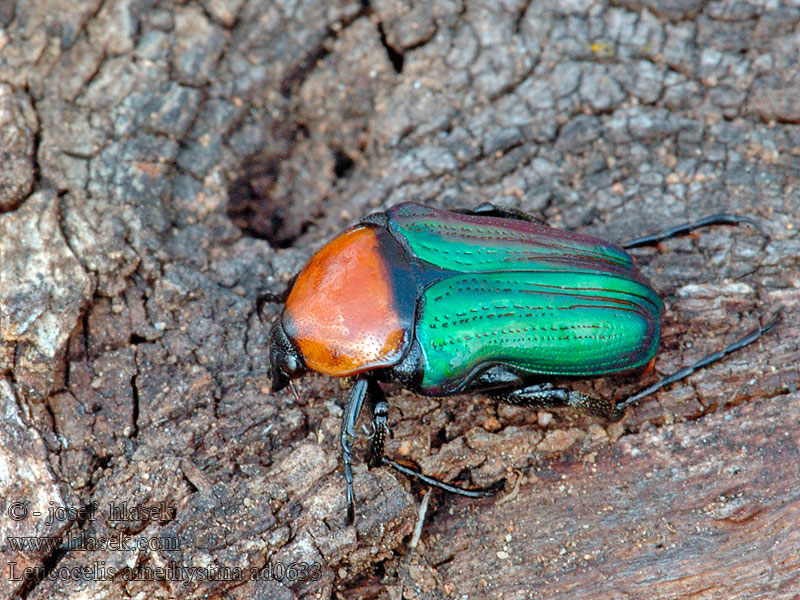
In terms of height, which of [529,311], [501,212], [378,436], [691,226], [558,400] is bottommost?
[558,400]

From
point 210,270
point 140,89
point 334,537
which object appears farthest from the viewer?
point 140,89

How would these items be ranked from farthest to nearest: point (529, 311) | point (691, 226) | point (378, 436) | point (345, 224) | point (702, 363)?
1. point (345, 224)
2. point (691, 226)
3. point (702, 363)
4. point (529, 311)
5. point (378, 436)

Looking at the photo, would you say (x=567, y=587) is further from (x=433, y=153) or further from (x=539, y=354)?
(x=433, y=153)

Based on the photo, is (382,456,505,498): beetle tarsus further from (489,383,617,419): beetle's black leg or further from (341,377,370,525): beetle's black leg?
(489,383,617,419): beetle's black leg

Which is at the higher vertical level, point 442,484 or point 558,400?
point 558,400

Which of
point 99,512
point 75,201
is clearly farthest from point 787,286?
point 75,201

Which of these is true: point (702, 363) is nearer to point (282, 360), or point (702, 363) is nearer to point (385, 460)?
point (385, 460)

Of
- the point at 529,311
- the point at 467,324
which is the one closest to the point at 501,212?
the point at 529,311
